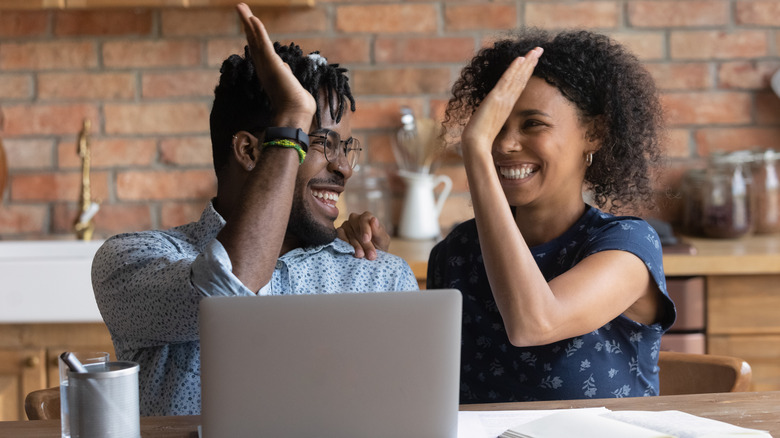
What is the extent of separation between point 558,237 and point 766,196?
4.13ft

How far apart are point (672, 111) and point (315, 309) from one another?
1969mm

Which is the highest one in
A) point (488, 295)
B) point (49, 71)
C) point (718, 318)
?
point (49, 71)

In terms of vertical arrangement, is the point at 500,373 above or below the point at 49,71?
below

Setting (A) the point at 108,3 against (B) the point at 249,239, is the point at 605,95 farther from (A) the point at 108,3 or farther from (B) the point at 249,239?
(A) the point at 108,3

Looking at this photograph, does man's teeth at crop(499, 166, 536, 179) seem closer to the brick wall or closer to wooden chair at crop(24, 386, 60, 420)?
wooden chair at crop(24, 386, 60, 420)

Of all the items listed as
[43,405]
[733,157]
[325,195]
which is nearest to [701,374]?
[325,195]

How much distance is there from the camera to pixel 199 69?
2.53m

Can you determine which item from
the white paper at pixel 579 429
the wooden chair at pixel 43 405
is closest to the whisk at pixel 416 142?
the wooden chair at pixel 43 405

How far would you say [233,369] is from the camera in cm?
85

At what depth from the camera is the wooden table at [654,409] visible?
1.00 m

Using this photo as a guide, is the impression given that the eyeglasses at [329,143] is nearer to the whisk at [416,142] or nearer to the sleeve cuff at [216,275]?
the sleeve cuff at [216,275]

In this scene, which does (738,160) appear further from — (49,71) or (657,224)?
(49,71)

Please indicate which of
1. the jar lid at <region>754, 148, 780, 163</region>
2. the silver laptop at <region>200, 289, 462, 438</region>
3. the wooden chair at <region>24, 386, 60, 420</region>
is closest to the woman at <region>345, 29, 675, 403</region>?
the silver laptop at <region>200, 289, 462, 438</region>

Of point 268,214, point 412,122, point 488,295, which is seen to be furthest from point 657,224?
point 268,214
